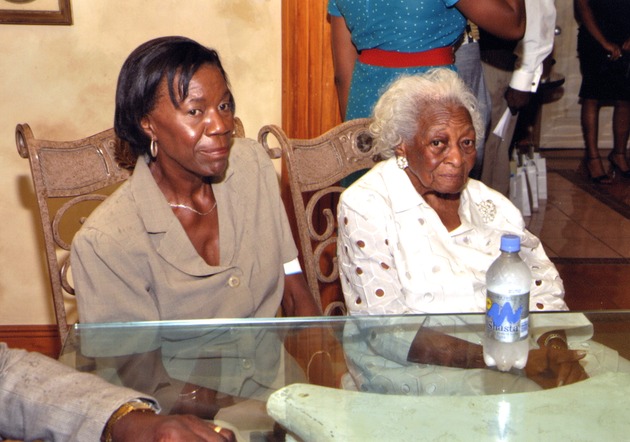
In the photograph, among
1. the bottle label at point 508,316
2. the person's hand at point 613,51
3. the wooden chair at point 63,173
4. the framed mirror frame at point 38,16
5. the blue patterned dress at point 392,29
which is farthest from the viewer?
the person's hand at point 613,51

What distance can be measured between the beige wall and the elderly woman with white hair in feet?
2.87

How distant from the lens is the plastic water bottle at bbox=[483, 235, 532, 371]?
1718 millimetres

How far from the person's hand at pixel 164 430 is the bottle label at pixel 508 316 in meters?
0.59

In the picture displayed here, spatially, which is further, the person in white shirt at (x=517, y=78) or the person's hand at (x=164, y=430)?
the person in white shirt at (x=517, y=78)

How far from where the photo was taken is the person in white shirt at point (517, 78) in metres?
3.64

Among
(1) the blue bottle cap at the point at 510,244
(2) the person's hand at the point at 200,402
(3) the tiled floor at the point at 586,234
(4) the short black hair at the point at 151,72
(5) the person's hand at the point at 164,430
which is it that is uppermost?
(4) the short black hair at the point at 151,72

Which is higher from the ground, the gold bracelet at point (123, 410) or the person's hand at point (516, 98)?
the person's hand at point (516, 98)

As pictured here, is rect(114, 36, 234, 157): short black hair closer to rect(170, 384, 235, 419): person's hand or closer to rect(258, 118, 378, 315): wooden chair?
rect(258, 118, 378, 315): wooden chair

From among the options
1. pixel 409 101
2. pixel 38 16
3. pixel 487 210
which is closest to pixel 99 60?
pixel 38 16

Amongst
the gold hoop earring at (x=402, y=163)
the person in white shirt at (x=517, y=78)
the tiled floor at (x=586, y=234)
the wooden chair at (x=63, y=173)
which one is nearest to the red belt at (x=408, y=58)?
the gold hoop earring at (x=402, y=163)

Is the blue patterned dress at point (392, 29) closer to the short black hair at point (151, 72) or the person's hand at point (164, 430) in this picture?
the short black hair at point (151, 72)

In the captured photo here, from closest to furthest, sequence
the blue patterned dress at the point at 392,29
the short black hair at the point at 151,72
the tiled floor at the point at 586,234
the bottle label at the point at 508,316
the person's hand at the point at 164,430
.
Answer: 1. the person's hand at the point at 164,430
2. the bottle label at the point at 508,316
3. the short black hair at the point at 151,72
4. the blue patterned dress at the point at 392,29
5. the tiled floor at the point at 586,234

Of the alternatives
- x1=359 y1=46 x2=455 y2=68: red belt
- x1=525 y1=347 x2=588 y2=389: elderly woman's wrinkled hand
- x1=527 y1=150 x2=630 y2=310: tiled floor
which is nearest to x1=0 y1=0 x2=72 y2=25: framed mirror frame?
x1=359 y1=46 x2=455 y2=68: red belt

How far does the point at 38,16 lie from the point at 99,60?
26 centimetres
